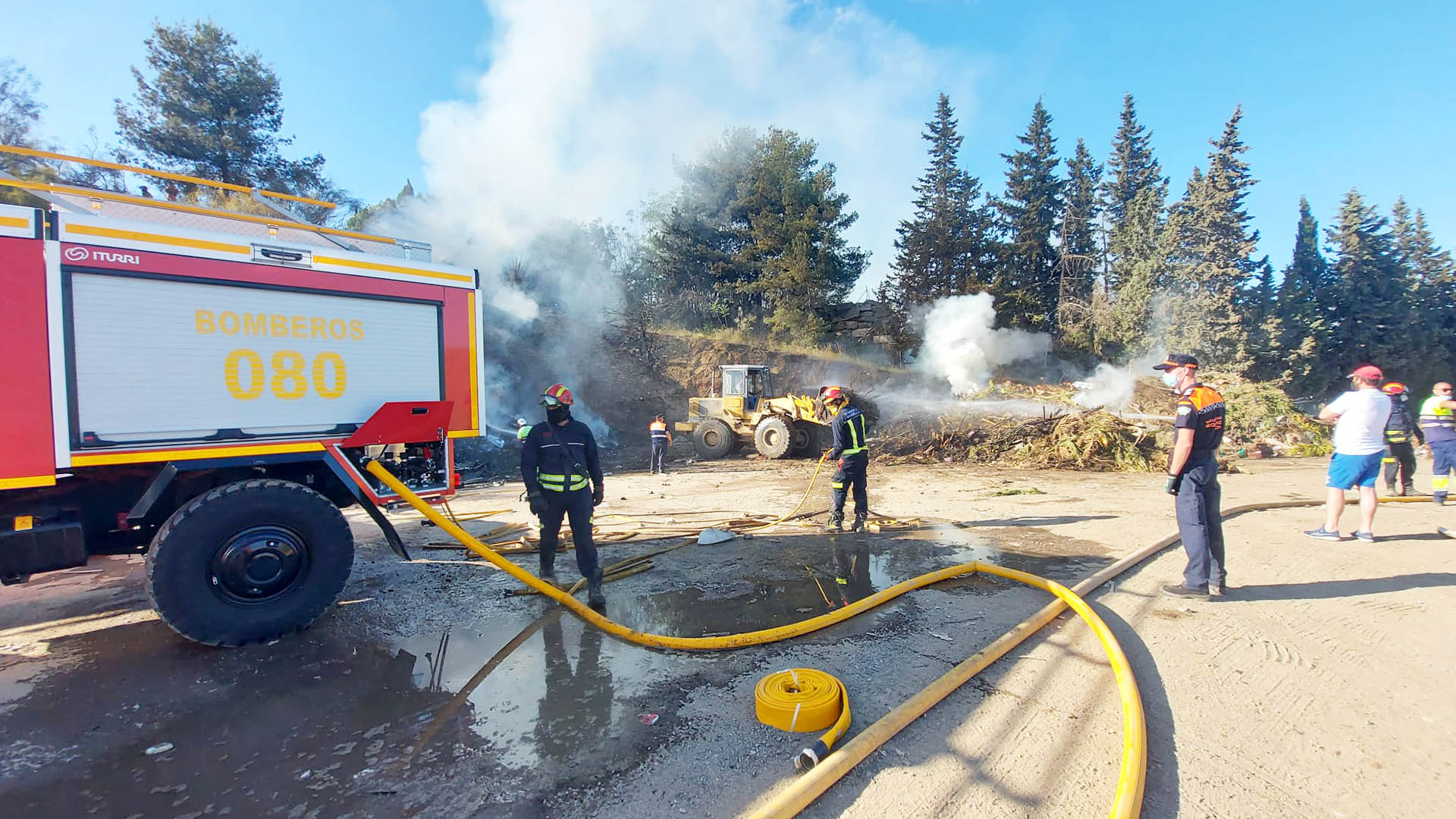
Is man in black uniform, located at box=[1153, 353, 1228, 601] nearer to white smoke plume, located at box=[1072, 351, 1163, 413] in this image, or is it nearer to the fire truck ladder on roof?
the fire truck ladder on roof

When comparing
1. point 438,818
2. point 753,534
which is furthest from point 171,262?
point 753,534

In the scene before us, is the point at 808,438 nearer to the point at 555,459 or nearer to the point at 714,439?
the point at 714,439

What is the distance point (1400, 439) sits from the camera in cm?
786

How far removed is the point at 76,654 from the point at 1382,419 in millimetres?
10175

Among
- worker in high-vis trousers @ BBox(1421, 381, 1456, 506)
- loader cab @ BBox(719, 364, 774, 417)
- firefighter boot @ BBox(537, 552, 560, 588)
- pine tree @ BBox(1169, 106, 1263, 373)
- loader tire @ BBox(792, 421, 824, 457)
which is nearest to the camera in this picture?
firefighter boot @ BBox(537, 552, 560, 588)

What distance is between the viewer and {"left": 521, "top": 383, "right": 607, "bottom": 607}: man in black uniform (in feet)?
15.6

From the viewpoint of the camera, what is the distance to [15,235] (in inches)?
134

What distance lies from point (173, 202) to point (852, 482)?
21.5 feet

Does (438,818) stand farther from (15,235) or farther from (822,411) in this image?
(822,411)

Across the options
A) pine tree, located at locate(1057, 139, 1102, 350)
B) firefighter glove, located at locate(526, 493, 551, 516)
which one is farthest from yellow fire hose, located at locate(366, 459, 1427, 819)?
pine tree, located at locate(1057, 139, 1102, 350)

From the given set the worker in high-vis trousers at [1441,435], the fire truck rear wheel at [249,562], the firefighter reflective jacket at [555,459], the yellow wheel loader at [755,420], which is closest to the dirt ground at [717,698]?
the fire truck rear wheel at [249,562]

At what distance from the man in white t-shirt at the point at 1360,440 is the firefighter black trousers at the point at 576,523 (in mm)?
6382

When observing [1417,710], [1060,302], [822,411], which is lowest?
[1417,710]

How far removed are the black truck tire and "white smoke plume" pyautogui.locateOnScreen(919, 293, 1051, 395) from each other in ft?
46.1
